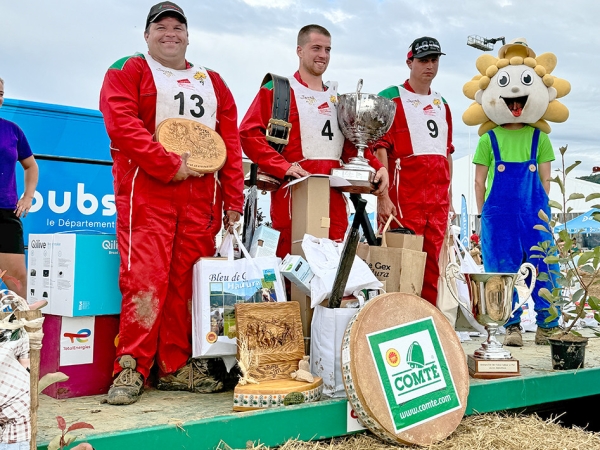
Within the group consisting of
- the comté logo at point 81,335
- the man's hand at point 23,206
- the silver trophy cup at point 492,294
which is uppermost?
the man's hand at point 23,206

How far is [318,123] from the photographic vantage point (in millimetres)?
3590

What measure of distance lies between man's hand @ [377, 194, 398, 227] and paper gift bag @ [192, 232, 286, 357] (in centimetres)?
117

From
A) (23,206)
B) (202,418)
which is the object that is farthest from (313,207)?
(23,206)

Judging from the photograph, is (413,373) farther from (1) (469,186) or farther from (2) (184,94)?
(1) (469,186)

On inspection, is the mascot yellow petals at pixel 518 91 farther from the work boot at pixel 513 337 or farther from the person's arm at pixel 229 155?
the person's arm at pixel 229 155

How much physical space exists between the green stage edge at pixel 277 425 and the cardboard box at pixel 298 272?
0.64m

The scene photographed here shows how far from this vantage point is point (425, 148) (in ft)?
13.6

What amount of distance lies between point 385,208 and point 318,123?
77cm

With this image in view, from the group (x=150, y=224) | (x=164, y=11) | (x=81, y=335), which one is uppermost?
(x=164, y=11)

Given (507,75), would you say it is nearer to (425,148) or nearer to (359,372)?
(425,148)

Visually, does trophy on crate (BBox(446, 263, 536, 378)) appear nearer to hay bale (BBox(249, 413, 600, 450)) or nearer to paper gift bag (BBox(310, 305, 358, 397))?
hay bale (BBox(249, 413, 600, 450))

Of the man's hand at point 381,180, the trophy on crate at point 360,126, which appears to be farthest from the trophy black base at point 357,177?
the man's hand at point 381,180

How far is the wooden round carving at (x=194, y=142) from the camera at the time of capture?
2.95m

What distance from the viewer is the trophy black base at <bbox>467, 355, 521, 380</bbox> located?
3.26 metres
